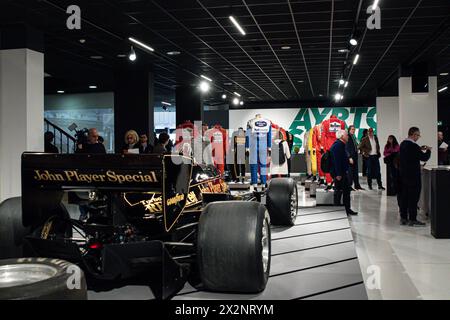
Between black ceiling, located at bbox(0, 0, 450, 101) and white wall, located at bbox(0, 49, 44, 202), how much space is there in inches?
27.9

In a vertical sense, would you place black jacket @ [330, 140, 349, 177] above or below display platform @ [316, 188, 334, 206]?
above

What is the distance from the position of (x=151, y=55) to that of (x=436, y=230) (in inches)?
299

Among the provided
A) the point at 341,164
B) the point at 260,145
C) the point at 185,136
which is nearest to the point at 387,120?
the point at 260,145

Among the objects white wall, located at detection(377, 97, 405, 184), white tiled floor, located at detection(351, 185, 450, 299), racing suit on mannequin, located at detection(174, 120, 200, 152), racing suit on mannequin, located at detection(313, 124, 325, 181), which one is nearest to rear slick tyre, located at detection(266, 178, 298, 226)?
white tiled floor, located at detection(351, 185, 450, 299)

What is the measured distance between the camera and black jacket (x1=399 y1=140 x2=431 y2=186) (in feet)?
23.7

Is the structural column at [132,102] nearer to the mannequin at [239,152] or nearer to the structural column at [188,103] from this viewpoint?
the mannequin at [239,152]

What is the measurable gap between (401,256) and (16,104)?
6285mm

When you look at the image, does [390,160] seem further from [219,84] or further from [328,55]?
[219,84]

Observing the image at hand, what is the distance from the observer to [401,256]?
5438 millimetres

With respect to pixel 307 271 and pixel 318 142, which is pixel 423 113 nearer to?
pixel 318 142

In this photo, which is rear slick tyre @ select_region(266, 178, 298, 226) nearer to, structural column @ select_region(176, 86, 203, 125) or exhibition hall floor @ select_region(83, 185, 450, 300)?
exhibition hall floor @ select_region(83, 185, 450, 300)

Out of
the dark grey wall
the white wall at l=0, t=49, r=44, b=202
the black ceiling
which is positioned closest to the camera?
the black ceiling

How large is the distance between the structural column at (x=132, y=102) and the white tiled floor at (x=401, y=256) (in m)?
6.25

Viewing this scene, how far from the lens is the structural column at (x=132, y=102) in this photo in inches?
496
